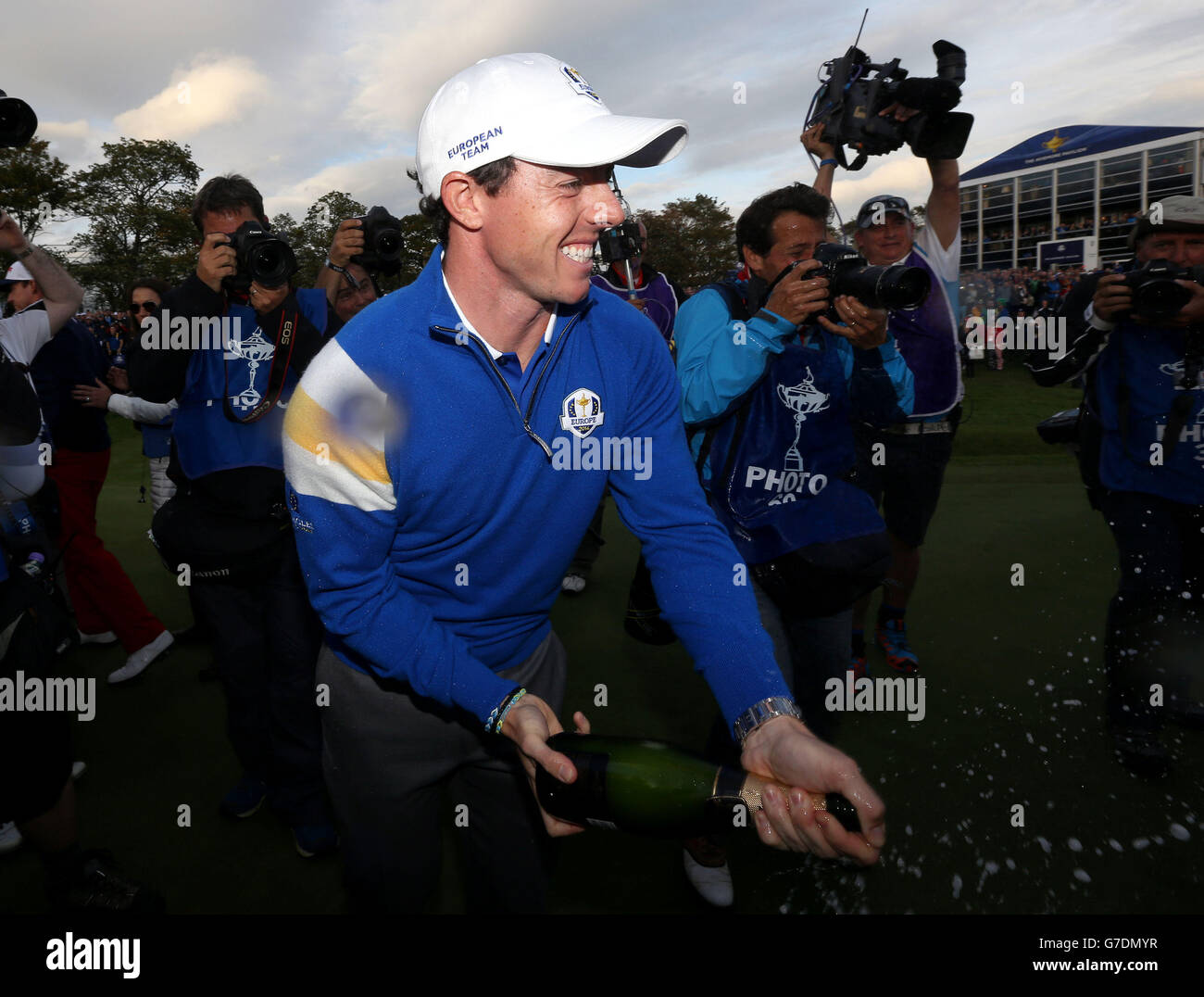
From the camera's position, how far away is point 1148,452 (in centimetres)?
338

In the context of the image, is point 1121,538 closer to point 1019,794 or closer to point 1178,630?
point 1178,630

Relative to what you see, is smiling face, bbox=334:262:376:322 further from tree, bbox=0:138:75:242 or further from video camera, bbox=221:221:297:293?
tree, bbox=0:138:75:242

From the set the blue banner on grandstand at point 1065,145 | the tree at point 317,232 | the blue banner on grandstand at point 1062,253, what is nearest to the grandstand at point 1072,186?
the blue banner on grandstand at point 1065,145

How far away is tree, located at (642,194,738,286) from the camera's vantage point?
36719mm

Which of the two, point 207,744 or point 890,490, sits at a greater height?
point 890,490

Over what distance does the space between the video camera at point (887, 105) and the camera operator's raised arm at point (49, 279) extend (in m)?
3.25

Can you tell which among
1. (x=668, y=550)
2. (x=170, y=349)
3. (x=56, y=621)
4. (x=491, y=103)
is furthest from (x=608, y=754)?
(x=170, y=349)

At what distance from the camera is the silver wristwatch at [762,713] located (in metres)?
1.59

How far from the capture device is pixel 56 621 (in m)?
2.45

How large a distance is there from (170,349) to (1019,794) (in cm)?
372

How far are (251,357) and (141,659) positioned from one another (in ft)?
8.65

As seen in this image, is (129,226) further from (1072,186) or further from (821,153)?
(1072,186)
